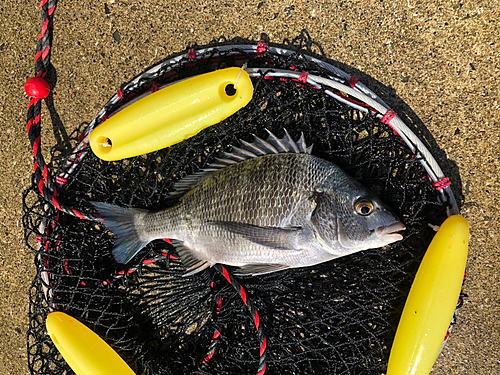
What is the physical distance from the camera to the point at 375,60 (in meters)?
2.01

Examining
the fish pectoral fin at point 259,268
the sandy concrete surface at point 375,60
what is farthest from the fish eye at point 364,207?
the sandy concrete surface at point 375,60

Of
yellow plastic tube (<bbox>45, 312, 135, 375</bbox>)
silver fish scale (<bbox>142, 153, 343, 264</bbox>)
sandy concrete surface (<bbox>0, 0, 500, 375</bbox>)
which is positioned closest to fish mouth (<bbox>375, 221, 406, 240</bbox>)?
silver fish scale (<bbox>142, 153, 343, 264</bbox>)

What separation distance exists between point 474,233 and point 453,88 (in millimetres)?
917

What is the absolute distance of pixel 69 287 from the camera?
1978 millimetres

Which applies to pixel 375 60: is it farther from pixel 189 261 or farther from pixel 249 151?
pixel 189 261

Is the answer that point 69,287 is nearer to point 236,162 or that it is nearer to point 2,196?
point 2,196

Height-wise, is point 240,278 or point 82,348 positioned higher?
point 240,278

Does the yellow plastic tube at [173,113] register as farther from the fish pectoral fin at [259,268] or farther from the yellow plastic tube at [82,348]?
the yellow plastic tube at [82,348]

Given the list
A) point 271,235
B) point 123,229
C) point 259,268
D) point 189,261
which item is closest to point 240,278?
point 259,268

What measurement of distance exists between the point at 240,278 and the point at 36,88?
1.75m

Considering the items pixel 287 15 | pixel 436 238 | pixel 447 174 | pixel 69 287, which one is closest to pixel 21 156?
pixel 69 287

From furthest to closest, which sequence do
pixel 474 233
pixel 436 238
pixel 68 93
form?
pixel 68 93
pixel 474 233
pixel 436 238

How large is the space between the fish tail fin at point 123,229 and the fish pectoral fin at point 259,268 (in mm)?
612

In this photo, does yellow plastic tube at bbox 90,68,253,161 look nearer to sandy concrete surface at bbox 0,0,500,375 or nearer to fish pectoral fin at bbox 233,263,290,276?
sandy concrete surface at bbox 0,0,500,375
